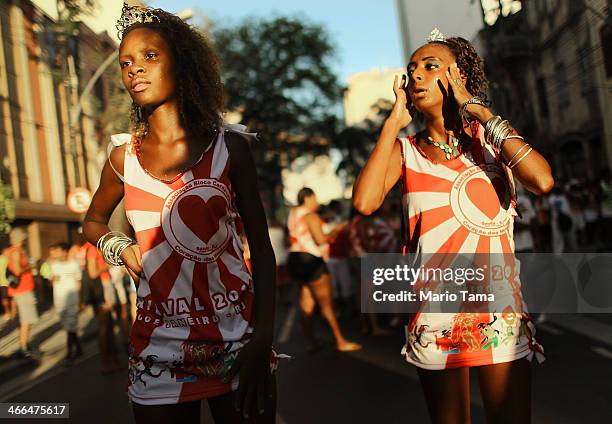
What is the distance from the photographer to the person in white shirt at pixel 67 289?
8852 millimetres

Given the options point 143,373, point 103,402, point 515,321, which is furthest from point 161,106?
point 103,402

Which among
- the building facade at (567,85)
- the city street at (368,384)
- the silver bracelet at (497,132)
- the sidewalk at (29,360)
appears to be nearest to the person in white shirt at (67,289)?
the sidewalk at (29,360)

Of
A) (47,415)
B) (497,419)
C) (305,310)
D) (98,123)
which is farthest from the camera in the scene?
(98,123)

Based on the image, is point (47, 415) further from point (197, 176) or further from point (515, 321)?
point (515, 321)

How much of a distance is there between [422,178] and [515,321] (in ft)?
1.91

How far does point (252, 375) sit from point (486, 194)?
104 centimetres

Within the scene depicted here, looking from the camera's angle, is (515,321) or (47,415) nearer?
(515,321)

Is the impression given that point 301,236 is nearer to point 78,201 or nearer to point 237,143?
point 237,143

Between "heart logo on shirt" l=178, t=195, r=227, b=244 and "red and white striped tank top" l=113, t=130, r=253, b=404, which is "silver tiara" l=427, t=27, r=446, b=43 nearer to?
"red and white striped tank top" l=113, t=130, r=253, b=404

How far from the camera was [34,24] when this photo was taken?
22.4 feet

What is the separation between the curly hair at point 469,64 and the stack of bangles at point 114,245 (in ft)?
4.35

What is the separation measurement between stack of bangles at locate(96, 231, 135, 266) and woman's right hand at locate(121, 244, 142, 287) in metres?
0.02

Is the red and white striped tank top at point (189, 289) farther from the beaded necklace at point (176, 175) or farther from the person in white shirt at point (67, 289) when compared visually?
the person in white shirt at point (67, 289)

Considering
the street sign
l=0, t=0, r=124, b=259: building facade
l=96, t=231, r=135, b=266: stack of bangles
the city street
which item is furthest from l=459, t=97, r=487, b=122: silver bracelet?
the street sign
